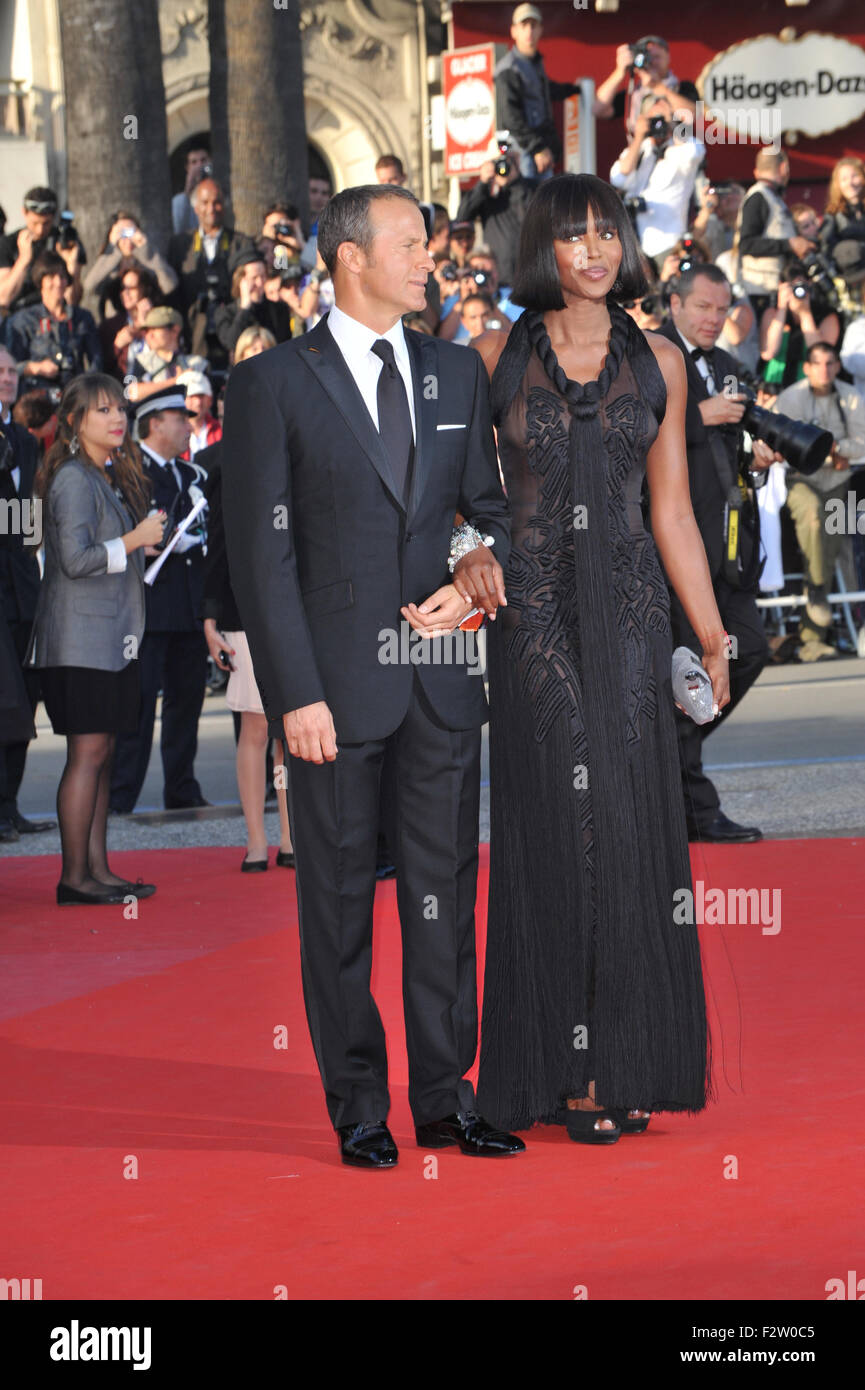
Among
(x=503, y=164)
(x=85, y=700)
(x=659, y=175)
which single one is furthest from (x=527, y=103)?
(x=85, y=700)

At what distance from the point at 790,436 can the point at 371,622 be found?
3251 mm

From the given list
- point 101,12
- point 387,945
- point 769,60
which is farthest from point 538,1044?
point 769,60

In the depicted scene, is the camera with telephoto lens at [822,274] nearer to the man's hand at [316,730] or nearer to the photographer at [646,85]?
the photographer at [646,85]

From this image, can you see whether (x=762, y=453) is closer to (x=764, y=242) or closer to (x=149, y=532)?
(x=149, y=532)

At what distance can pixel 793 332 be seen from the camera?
46.0 feet

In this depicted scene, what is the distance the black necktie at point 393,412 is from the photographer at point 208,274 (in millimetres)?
9024

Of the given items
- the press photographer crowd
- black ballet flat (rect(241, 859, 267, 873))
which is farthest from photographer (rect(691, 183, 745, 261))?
black ballet flat (rect(241, 859, 267, 873))

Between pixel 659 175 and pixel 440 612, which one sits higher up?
pixel 659 175

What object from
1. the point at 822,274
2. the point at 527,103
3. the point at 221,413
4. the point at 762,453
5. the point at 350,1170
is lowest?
the point at 350,1170

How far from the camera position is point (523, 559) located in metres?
4.21

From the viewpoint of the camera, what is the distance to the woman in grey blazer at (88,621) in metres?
7.11

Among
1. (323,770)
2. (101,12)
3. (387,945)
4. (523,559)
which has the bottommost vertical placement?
(387,945)

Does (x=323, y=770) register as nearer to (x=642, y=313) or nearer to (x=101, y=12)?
(x=642, y=313)
